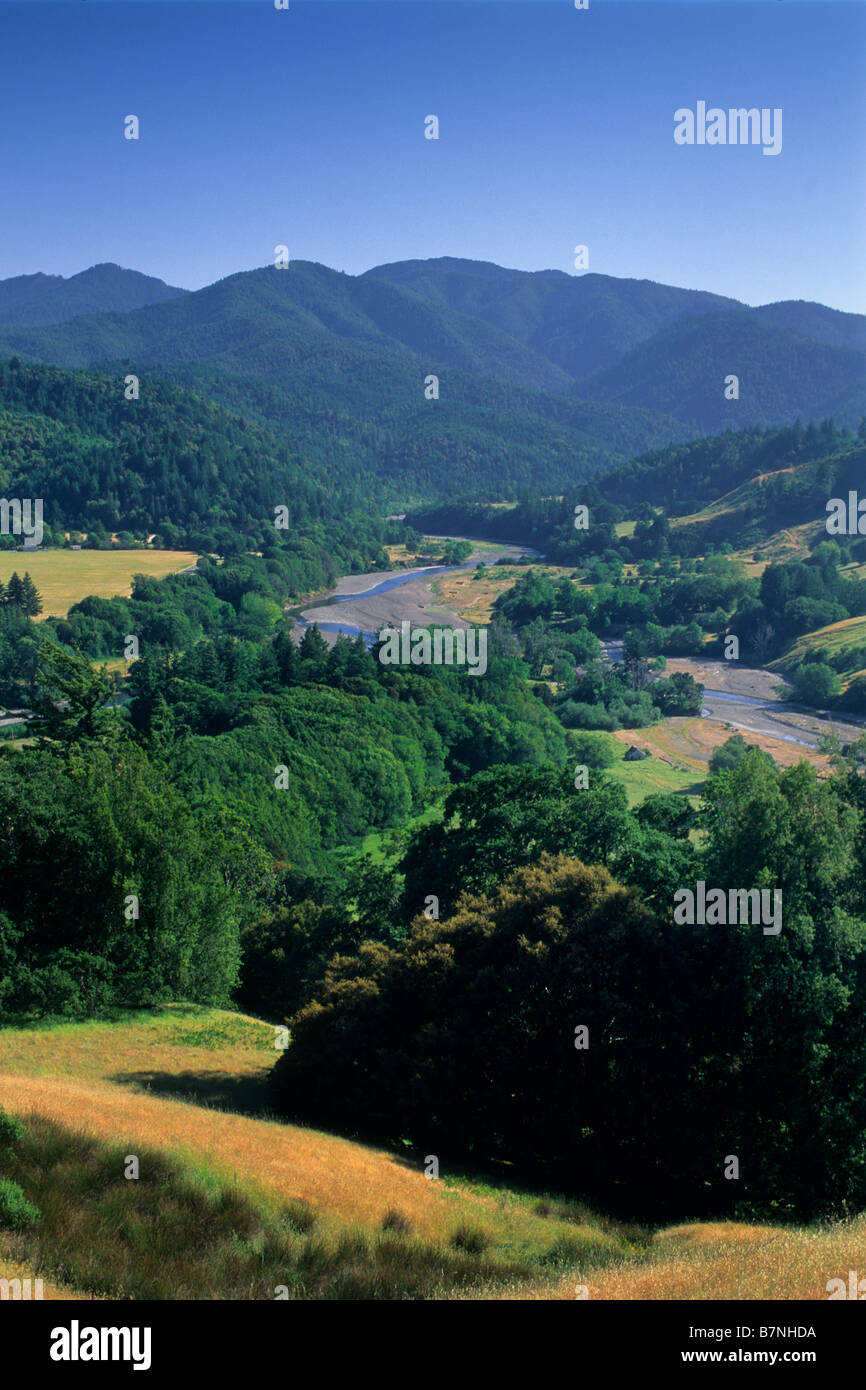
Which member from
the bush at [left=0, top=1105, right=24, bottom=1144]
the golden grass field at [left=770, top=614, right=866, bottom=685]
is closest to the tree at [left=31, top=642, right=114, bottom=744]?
the bush at [left=0, top=1105, right=24, bottom=1144]

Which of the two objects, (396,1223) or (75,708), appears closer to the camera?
(396,1223)

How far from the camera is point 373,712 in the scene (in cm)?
8462

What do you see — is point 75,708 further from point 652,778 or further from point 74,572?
point 74,572

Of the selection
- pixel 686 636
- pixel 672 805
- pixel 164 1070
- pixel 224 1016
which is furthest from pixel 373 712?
pixel 686 636

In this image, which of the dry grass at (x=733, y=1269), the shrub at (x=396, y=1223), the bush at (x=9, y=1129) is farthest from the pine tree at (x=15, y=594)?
the dry grass at (x=733, y=1269)

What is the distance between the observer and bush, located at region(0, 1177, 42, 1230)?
567 inches

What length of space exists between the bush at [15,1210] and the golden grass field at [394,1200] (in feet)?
3.81

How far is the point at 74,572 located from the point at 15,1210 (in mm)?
178758

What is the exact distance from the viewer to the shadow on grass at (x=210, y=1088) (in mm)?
23922

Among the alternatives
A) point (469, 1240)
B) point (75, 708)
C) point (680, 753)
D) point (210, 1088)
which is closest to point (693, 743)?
point (680, 753)

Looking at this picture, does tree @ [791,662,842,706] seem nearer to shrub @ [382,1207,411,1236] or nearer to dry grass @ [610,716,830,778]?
dry grass @ [610,716,830,778]

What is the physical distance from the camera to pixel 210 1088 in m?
25.5
